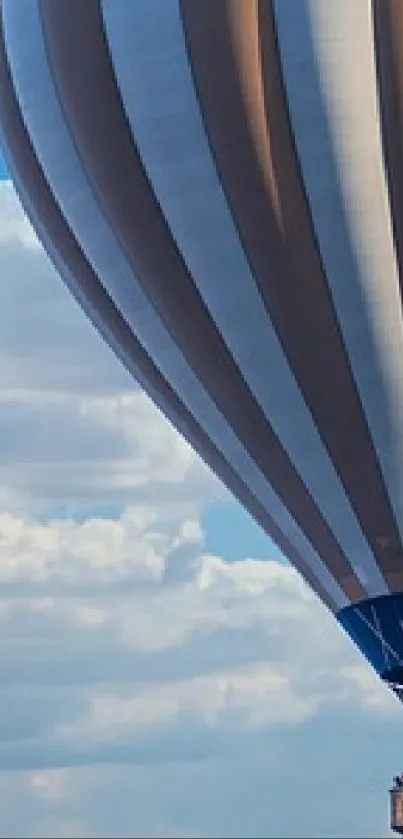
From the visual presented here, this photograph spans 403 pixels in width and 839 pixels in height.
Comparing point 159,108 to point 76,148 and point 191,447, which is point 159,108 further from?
point 191,447

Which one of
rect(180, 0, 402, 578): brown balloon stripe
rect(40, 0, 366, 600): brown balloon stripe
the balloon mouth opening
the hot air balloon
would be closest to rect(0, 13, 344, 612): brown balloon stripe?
the hot air balloon

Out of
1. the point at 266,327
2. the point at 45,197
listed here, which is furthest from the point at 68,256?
the point at 266,327

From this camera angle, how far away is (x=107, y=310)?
213 feet

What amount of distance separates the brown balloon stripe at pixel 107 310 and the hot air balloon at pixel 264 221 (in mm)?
280

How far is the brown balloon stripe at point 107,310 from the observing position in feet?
211

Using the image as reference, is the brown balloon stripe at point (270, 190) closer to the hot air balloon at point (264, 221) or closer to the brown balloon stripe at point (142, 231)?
the hot air balloon at point (264, 221)

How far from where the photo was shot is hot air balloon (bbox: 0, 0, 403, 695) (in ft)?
198

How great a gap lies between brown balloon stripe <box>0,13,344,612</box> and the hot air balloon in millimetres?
280

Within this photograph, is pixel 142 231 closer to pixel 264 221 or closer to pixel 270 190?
pixel 264 221

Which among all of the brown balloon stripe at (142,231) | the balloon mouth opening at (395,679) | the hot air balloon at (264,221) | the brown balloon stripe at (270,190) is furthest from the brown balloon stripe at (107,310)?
the brown balloon stripe at (270,190)

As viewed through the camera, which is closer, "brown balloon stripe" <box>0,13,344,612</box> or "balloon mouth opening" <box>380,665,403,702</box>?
"balloon mouth opening" <box>380,665,403,702</box>

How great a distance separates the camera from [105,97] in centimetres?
6178

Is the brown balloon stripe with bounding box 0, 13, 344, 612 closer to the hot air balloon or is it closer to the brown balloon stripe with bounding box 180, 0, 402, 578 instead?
the hot air balloon

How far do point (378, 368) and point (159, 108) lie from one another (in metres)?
4.97
